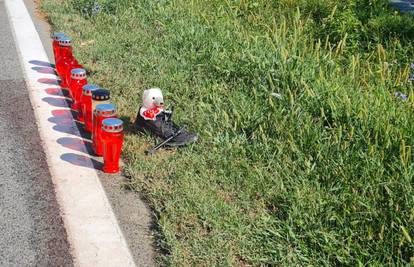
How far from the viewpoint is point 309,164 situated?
3.98 meters

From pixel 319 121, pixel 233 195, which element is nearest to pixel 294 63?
pixel 319 121

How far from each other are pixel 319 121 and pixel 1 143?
101 inches

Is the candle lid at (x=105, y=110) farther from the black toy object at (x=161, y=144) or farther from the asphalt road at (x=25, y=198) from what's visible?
the asphalt road at (x=25, y=198)

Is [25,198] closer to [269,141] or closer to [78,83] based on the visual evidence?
[78,83]

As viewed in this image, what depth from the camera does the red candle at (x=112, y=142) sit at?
13.1 feet

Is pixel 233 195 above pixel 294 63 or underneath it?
underneath

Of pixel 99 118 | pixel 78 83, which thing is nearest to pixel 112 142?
pixel 99 118

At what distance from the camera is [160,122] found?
4492 mm

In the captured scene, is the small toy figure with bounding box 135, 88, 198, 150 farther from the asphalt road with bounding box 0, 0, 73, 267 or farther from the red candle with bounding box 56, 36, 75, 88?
the red candle with bounding box 56, 36, 75, 88

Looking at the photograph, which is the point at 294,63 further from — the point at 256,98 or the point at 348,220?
the point at 348,220

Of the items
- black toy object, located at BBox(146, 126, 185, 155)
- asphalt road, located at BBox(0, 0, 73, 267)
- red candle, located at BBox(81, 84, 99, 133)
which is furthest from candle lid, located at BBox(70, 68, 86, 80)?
black toy object, located at BBox(146, 126, 185, 155)

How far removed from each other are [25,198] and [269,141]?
1842 mm

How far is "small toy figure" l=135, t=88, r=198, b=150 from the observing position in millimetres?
4410

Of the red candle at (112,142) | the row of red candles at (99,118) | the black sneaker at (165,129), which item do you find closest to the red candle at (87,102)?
the row of red candles at (99,118)
